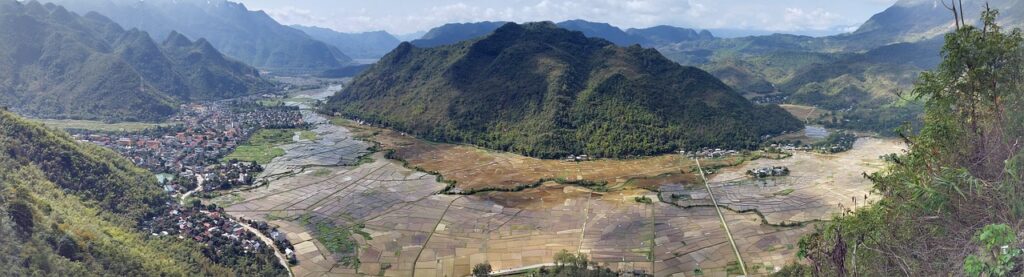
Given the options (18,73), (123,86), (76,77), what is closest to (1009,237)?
(123,86)

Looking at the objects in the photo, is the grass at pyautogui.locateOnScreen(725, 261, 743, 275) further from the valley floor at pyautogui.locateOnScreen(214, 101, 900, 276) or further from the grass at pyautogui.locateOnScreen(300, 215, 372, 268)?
the grass at pyautogui.locateOnScreen(300, 215, 372, 268)

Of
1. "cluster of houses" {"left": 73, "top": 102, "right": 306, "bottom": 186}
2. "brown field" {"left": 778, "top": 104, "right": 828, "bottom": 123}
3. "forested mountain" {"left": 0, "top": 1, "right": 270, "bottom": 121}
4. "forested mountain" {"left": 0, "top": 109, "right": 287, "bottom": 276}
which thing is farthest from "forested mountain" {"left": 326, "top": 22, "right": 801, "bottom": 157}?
"forested mountain" {"left": 0, "top": 1, "right": 270, "bottom": 121}

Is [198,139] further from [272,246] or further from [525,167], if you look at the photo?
[525,167]

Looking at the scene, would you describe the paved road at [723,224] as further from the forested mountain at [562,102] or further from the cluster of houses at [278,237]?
the cluster of houses at [278,237]

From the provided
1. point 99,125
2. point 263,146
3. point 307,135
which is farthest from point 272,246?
point 99,125

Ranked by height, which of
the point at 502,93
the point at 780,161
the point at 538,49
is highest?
the point at 538,49

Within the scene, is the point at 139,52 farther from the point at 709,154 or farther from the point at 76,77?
the point at 709,154

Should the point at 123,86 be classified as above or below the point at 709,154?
above
